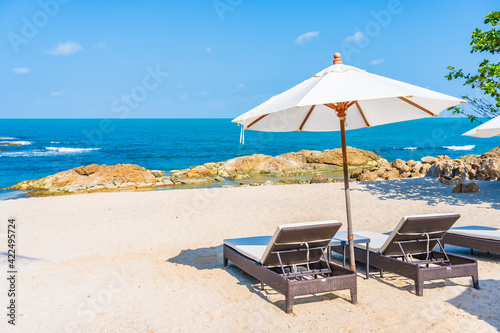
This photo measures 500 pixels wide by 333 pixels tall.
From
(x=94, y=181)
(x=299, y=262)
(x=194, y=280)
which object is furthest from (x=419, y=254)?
(x=94, y=181)

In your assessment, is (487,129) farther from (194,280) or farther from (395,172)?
(395,172)

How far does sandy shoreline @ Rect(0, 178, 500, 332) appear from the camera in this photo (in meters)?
4.51

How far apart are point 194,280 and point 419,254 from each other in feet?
9.90

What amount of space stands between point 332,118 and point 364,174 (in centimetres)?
1616

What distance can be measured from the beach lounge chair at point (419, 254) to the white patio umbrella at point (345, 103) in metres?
0.48

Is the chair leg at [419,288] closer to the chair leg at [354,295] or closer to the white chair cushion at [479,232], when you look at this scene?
the chair leg at [354,295]

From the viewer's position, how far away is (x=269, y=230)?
926cm

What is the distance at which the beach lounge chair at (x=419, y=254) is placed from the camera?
17.1 ft

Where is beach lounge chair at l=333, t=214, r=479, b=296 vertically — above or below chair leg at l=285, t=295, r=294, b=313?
above

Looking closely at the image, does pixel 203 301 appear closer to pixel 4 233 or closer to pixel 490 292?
pixel 490 292

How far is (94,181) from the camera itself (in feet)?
76.9

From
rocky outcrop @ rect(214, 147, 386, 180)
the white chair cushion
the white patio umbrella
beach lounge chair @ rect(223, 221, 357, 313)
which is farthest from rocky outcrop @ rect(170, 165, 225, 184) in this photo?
beach lounge chair @ rect(223, 221, 357, 313)

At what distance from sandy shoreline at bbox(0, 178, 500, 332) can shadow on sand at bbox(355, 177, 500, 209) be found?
0.48 feet

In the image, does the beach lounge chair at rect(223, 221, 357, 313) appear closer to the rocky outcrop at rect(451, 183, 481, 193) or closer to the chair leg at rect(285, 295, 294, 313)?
the chair leg at rect(285, 295, 294, 313)
